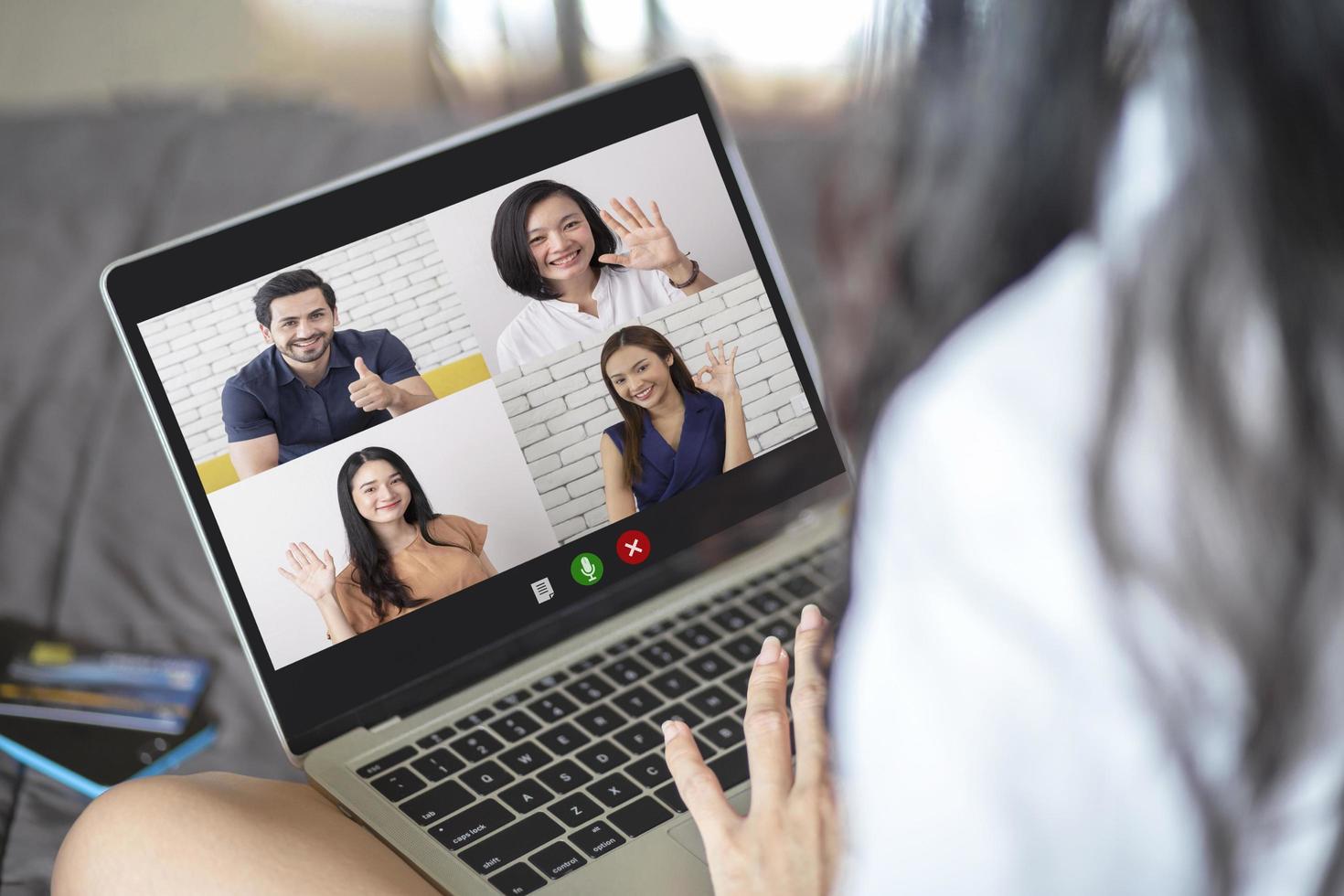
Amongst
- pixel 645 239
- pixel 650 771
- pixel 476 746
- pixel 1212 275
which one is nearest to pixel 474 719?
pixel 476 746

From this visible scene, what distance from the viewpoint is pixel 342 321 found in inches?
29.2

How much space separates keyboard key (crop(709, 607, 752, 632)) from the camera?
792mm

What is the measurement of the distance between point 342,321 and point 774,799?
0.40 m

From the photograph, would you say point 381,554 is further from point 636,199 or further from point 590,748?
point 636,199

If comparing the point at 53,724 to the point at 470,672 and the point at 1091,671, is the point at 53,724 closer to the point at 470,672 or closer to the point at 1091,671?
the point at 470,672

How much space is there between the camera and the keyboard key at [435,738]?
0.72 meters

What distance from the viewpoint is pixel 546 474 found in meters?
0.76

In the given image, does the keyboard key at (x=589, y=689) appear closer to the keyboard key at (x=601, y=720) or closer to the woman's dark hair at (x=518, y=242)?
the keyboard key at (x=601, y=720)

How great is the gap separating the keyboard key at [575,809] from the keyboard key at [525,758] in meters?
0.04

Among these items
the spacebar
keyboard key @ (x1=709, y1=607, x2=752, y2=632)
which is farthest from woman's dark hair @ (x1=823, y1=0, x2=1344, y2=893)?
keyboard key @ (x1=709, y1=607, x2=752, y2=632)

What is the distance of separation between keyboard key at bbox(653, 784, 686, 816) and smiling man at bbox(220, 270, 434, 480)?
0.28 m

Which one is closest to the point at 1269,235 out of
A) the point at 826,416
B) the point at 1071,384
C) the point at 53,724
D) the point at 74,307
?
the point at 1071,384

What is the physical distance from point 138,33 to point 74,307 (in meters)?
1.20

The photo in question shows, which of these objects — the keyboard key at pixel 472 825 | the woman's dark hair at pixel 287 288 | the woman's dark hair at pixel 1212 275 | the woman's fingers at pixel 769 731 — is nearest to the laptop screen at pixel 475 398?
the woman's dark hair at pixel 287 288
